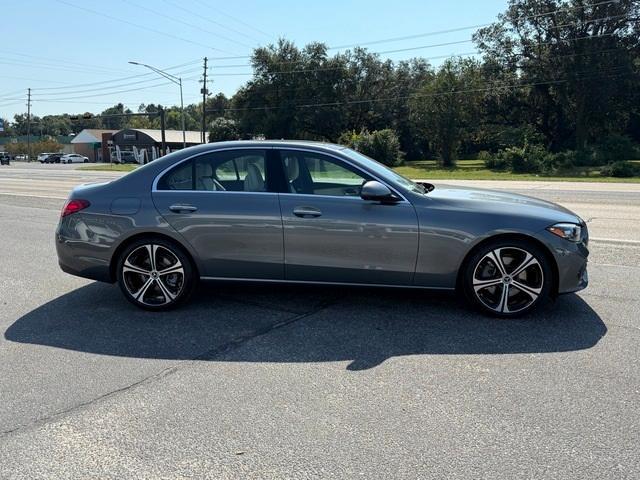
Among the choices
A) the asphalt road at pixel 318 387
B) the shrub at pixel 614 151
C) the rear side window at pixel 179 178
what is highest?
the shrub at pixel 614 151

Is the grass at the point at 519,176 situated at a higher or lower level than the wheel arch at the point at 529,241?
higher

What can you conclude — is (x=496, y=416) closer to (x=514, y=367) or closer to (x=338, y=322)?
(x=514, y=367)

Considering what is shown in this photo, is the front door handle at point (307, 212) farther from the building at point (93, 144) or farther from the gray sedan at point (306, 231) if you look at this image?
the building at point (93, 144)

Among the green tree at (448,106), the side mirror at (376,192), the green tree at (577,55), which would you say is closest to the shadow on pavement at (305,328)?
the side mirror at (376,192)

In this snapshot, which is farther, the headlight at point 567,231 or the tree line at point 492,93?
the tree line at point 492,93

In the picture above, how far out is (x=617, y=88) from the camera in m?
47.8

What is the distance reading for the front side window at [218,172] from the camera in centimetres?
524

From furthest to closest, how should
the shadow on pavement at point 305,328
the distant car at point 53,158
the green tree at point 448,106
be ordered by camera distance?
the distant car at point 53,158, the green tree at point 448,106, the shadow on pavement at point 305,328

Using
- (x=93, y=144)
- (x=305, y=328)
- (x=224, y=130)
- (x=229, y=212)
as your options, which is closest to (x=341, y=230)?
(x=305, y=328)

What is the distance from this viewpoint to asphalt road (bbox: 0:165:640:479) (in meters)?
2.85

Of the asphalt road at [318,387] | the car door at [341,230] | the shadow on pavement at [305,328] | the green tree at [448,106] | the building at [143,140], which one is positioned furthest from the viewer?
the building at [143,140]

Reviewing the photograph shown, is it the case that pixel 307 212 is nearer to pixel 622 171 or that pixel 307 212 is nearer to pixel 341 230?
pixel 341 230

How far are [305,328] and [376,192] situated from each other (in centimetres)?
133

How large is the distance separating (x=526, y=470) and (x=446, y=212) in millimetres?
2530
